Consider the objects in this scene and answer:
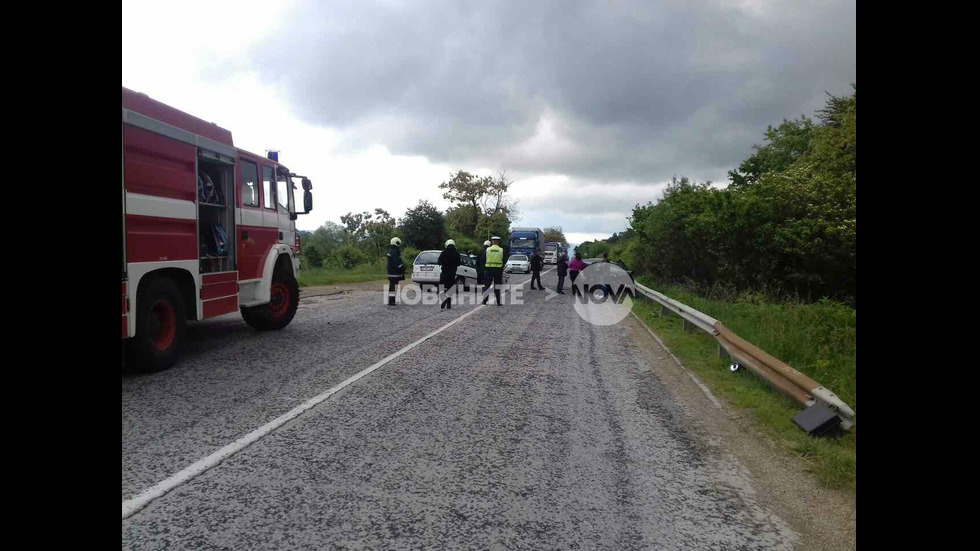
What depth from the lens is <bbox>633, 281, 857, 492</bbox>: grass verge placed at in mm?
4648

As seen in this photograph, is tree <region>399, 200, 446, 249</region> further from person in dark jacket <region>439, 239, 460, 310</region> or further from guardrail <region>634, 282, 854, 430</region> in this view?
guardrail <region>634, 282, 854, 430</region>

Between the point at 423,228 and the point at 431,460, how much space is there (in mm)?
41164

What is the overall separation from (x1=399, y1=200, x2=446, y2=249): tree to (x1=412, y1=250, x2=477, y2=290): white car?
22.0 m

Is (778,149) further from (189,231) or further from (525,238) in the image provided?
(189,231)

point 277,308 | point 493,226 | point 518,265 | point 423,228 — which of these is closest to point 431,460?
point 277,308

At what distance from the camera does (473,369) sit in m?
7.55

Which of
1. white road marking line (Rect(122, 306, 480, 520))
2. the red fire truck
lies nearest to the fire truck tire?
the red fire truck
